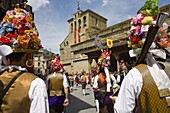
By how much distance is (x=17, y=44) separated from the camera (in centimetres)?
187

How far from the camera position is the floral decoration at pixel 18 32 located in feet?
6.15

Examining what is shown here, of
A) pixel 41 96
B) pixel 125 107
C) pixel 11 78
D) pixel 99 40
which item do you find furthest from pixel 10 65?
pixel 99 40

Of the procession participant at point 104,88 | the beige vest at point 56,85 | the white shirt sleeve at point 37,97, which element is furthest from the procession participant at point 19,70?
the procession participant at point 104,88

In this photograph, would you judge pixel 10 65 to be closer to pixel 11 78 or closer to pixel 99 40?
pixel 11 78

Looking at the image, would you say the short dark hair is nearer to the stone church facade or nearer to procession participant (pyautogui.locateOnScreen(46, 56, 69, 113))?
procession participant (pyautogui.locateOnScreen(46, 56, 69, 113))

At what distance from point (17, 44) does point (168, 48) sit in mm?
1764

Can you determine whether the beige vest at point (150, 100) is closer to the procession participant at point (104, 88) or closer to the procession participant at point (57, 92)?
the procession participant at point (57, 92)

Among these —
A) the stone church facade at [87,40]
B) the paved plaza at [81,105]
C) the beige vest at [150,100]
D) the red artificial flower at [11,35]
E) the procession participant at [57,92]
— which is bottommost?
the paved plaza at [81,105]

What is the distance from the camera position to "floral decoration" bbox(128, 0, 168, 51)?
1.70 metres

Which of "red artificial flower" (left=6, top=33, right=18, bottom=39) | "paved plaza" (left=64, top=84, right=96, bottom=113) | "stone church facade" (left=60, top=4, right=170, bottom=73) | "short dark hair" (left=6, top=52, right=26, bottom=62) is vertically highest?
"stone church facade" (left=60, top=4, right=170, bottom=73)

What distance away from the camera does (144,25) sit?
1.72 meters

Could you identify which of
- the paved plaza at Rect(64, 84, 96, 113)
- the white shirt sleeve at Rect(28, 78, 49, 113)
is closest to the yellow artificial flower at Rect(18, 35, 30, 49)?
the white shirt sleeve at Rect(28, 78, 49, 113)

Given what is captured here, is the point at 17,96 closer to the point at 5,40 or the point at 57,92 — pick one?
the point at 5,40

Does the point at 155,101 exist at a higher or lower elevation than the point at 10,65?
lower
